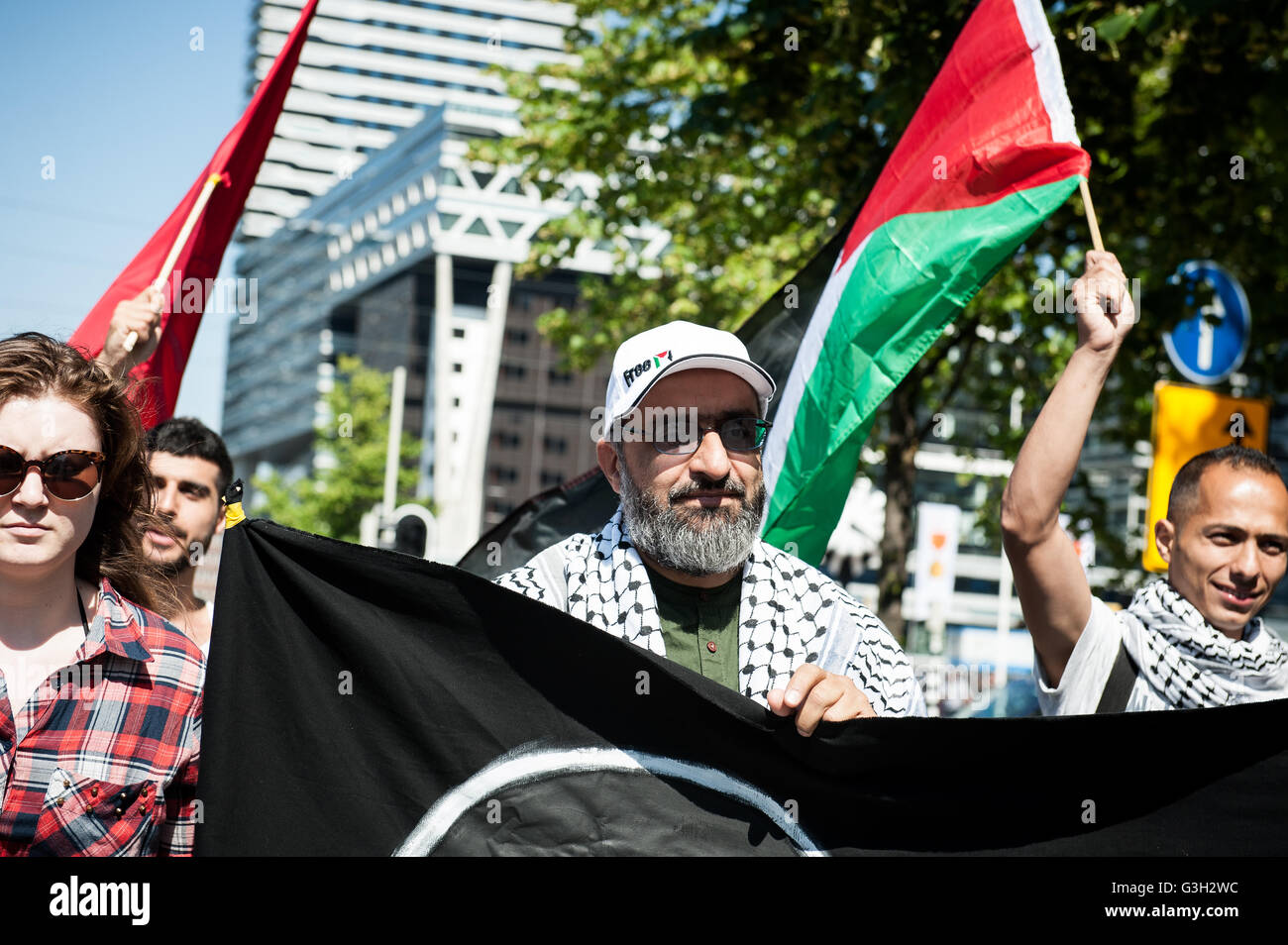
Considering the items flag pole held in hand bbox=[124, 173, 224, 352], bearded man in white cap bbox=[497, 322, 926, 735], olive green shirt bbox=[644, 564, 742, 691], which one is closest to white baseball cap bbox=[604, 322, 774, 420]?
bearded man in white cap bbox=[497, 322, 926, 735]

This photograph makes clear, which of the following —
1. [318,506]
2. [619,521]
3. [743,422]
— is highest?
[743,422]

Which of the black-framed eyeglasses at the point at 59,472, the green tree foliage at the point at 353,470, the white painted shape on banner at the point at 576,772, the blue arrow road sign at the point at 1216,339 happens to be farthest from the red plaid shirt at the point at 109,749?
the green tree foliage at the point at 353,470

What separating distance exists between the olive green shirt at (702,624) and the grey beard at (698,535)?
0.07 metres

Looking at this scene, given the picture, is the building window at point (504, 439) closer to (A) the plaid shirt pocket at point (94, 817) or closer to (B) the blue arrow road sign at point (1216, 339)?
(B) the blue arrow road sign at point (1216, 339)

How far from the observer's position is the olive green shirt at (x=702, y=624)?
306 centimetres

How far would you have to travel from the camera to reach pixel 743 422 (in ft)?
10.5

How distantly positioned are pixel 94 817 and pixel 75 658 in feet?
1.04

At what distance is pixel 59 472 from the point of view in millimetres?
2717

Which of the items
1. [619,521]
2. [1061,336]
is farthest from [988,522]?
[619,521]

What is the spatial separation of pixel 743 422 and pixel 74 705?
4.92 ft

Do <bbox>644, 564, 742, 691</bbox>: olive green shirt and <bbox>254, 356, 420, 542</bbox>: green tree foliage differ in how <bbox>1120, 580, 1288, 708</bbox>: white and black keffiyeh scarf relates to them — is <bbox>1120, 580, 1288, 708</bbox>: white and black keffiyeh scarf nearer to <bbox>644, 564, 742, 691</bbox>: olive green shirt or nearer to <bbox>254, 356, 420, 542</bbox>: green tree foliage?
<bbox>644, 564, 742, 691</bbox>: olive green shirt

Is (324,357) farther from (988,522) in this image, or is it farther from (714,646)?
(714,646)

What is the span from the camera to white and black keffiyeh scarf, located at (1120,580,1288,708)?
133 inches

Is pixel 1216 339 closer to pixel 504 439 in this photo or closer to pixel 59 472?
pixel 59 472
